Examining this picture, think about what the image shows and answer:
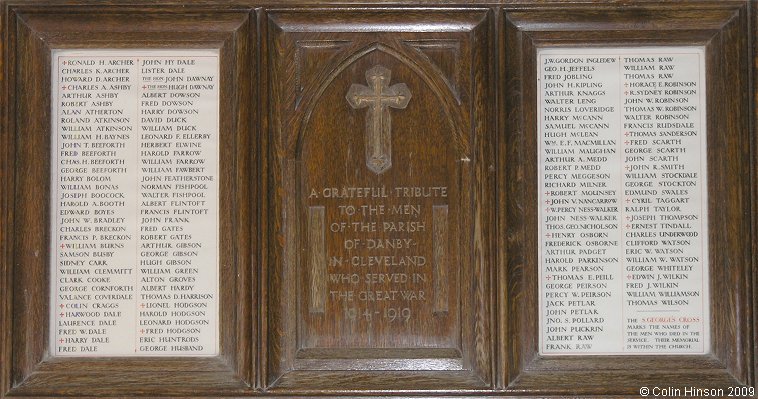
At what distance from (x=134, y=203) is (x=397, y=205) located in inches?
36.6

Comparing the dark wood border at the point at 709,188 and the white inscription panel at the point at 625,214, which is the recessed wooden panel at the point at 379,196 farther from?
the white inscription panel at the point at 625,214

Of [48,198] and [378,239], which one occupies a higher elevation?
[48,198]

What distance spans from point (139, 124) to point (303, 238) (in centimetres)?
71

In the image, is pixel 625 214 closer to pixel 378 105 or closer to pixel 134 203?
pixel 378 105

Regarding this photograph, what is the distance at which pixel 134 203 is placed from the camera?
2596 millimetres

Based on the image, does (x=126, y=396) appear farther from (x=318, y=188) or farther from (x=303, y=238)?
(x=318, y=188)

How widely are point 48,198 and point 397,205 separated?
1.23 m

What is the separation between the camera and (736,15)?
259 centimetres

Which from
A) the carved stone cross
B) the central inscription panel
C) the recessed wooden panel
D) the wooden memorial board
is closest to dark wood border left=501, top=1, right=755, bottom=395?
the wooden memorial board

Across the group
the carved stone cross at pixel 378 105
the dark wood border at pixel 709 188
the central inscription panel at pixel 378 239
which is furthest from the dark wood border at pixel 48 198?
the dark wood border at pixel 709 188

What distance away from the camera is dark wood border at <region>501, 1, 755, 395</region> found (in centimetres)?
256

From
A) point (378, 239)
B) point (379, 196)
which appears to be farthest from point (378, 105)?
point (378, 239)

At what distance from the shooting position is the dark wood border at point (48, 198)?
255 cm

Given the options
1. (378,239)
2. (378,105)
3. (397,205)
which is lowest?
(378,239)
